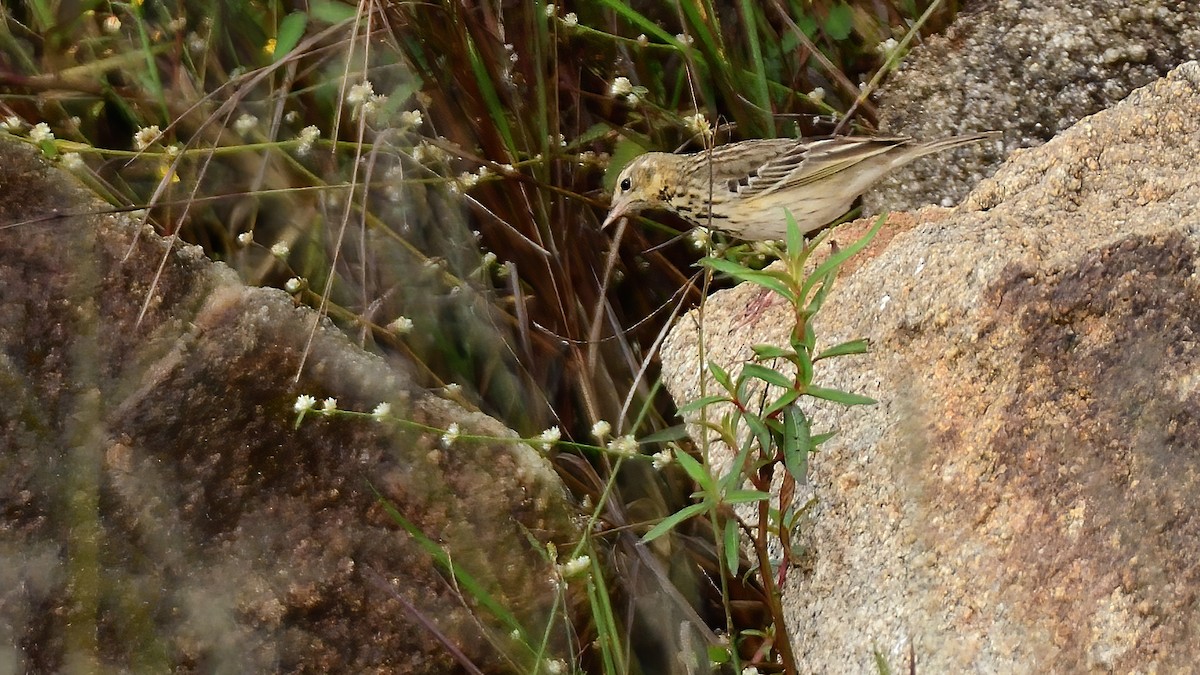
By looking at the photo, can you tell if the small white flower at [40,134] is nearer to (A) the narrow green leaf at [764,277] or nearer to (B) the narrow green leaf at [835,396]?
(A) the narrow green leaf at [764,277]

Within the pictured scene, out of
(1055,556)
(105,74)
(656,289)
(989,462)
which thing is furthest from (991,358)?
(105,74)

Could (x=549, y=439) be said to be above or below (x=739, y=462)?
below

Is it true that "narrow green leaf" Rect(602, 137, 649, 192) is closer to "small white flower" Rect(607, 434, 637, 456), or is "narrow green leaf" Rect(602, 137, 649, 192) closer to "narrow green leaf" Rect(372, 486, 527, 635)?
"small white flower" Rect(607, 434, 637, 456)

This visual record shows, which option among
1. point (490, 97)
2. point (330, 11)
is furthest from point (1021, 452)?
point (330, 11)

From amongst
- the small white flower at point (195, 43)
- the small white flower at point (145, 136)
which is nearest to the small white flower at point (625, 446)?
the small white flower at point (145, 136)

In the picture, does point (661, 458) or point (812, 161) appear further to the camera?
point (812, 161)

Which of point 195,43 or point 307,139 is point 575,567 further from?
point 195,43

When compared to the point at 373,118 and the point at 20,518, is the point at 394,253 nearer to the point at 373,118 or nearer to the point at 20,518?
the point at 373,118
